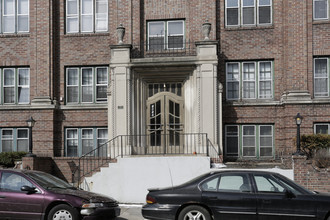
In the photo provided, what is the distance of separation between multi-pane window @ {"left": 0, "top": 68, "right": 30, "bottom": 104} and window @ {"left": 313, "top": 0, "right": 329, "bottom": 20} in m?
12.6

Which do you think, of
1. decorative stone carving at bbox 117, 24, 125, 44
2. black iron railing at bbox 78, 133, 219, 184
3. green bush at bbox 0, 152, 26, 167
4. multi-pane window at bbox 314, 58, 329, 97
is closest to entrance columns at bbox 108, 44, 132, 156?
black iron railing at bbox 78, 133, 219, 184

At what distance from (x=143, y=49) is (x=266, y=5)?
557 centimetres

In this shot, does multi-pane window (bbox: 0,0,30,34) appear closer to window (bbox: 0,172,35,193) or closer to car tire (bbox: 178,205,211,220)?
window (bbox: 0,172,35,193)

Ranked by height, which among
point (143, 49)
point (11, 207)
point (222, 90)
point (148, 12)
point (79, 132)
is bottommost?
point (11, 207)

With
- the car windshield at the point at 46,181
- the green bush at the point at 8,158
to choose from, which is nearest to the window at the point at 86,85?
the green bush at the point at 8,158

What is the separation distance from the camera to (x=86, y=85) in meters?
18.9

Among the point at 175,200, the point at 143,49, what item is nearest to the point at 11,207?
the point at 175,200

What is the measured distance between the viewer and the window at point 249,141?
58.4 feet

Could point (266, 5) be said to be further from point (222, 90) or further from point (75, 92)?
point (75, 92)

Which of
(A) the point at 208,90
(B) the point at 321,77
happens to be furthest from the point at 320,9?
(A) the point at 208,90

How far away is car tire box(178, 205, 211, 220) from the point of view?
9427mm

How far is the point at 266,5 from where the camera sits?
18219 millimetres

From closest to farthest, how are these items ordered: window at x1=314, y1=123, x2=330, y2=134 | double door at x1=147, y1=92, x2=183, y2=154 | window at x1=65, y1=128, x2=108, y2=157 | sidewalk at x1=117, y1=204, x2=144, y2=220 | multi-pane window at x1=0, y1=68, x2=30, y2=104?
sidewalk at x1=117, y1=204, x2=144, y2=220
window at x1=314, y1=123, x2=330, y2=134
double door at x1=147, y1=92, x2=183, y2=154
window at x1=65, y1=128, x2=108, y2=157
multi-pane window at x1=0, y1=68, x2=30, y2=104

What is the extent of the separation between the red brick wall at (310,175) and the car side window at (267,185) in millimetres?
4914
